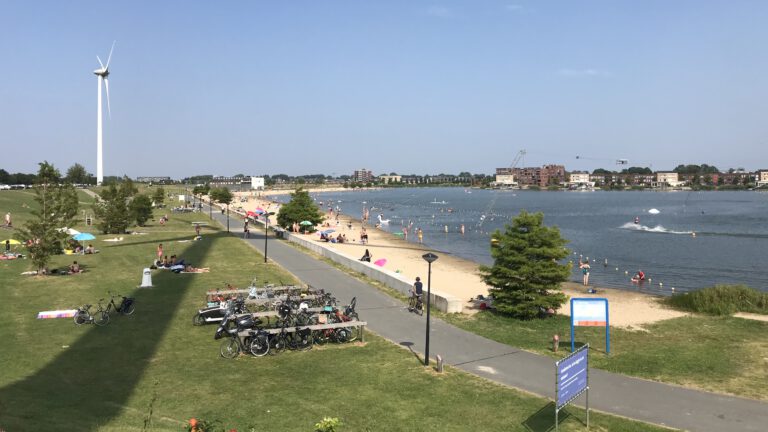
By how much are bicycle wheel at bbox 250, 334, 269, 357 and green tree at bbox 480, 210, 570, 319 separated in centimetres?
945

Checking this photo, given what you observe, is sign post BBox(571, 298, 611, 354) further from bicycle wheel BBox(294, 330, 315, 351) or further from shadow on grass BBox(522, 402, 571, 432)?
bicycle wheel BBox(294, 330, 315, 351)

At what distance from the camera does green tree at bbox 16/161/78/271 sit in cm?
2572

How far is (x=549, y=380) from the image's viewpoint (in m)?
13.2

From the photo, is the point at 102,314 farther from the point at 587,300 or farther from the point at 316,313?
the point at 587,300

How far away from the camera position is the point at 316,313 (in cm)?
1809

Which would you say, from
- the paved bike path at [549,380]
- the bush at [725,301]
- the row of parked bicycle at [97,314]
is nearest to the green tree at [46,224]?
the row of parked bicycle at [97,314]

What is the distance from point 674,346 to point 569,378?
8.39 metres

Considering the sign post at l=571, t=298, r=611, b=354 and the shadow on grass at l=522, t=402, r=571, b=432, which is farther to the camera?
the sign post at l=571, t=298, r=611, b=354

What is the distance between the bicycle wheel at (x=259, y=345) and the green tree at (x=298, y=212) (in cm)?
3831

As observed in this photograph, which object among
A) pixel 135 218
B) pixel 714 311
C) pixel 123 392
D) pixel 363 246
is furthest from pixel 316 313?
pixel 135 218

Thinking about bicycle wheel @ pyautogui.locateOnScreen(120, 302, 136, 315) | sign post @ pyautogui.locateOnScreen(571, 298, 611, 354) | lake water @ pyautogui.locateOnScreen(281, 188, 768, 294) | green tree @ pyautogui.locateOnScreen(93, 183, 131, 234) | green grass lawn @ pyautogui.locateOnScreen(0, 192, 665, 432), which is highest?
green tree @ pyautogui.locateOnScreen(93, 183, 131, 234)

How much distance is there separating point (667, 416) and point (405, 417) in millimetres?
5448

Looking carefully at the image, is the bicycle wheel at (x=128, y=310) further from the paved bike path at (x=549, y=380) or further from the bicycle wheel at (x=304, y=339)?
the paved bike path at (x=549, y=380)

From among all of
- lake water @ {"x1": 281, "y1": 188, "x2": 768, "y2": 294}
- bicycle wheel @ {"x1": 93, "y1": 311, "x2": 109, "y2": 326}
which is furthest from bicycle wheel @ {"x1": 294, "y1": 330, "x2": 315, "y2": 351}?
lake water @ {"x1": 281, "y1": 188, "x2": 768, "y2": 294}
